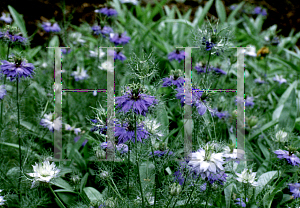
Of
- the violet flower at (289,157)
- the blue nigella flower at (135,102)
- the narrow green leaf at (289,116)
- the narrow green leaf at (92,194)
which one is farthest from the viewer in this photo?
the narrow green leaf at (289,116)

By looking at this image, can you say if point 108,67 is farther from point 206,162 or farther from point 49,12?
point 49,12

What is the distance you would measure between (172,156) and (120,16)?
279 centimetres

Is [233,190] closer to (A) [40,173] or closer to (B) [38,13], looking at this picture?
(A) [40,173]

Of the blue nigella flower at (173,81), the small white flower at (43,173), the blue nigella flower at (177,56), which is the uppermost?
the blue nigella flower at (177,56)

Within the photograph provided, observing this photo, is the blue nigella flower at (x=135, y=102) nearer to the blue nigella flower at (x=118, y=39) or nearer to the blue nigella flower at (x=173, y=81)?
the blue nigella flower at (x=173, y=81)

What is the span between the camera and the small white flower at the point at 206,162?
968 mm

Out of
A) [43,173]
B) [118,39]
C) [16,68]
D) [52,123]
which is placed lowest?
[43,173]

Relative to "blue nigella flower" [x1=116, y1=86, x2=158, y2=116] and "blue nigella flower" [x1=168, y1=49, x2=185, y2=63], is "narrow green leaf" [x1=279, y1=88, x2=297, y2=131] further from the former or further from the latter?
"blue nigella flower" [x1=116, y1=86, x2=158, y2=116]

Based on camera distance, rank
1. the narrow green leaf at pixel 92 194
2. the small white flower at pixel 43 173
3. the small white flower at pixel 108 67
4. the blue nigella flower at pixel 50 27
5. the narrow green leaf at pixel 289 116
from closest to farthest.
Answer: the small white flower at pixel 43 173
the narrow green leaf at pixel 92 194
the narrow green leaf at pixel 289 116
the small white flower at pixel 108 67
the blue nigella flower at pixel 50 27

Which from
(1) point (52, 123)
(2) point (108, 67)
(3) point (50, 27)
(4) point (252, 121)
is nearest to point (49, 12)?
(3) point (50, 27)

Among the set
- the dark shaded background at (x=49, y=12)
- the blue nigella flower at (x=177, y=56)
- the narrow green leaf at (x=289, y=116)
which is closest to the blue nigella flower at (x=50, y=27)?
the dark shaded background at (x=49, y=12)

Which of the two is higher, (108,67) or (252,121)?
(108,67)

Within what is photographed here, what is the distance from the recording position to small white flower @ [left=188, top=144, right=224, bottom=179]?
97 cm

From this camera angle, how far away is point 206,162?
991mm
